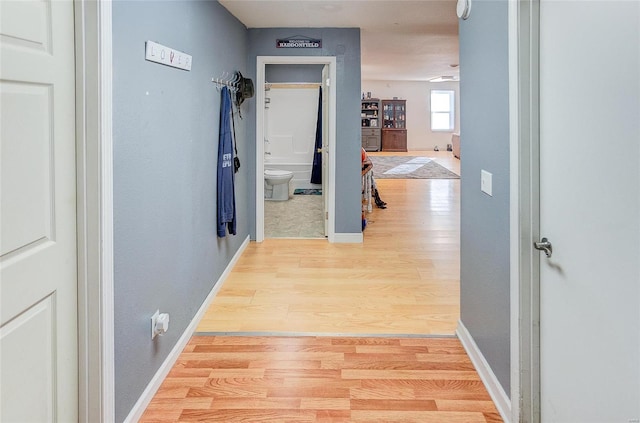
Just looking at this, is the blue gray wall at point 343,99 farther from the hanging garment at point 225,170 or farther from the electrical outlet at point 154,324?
the electrical outlet at point 154,324

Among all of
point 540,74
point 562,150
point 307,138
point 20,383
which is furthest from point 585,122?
point 307,138

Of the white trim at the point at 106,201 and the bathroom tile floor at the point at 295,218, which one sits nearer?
the white trim at the point at 106,201

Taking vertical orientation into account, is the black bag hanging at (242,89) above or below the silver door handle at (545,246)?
above

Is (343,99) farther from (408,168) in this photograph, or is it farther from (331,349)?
(408,168)

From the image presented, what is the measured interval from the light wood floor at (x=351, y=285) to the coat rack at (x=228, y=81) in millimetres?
1538

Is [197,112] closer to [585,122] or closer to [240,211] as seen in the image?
[240,211]

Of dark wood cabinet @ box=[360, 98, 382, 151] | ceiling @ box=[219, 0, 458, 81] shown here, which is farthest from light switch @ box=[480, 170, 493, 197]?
dark wood cabinet @ box=[360, 98, 382, 151]

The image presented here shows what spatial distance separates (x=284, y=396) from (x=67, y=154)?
1.39 metres

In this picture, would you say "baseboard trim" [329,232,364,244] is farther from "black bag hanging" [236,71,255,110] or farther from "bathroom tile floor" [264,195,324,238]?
"black bag hanging" [236,71,255,110]

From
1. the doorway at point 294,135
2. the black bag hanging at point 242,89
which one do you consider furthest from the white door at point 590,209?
the doorway at point 294,135

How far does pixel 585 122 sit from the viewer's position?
4.74 feet

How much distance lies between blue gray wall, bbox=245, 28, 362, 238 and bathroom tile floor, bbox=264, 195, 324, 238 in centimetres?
55

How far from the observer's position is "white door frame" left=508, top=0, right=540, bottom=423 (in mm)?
1784

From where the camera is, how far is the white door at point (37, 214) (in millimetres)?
1311
